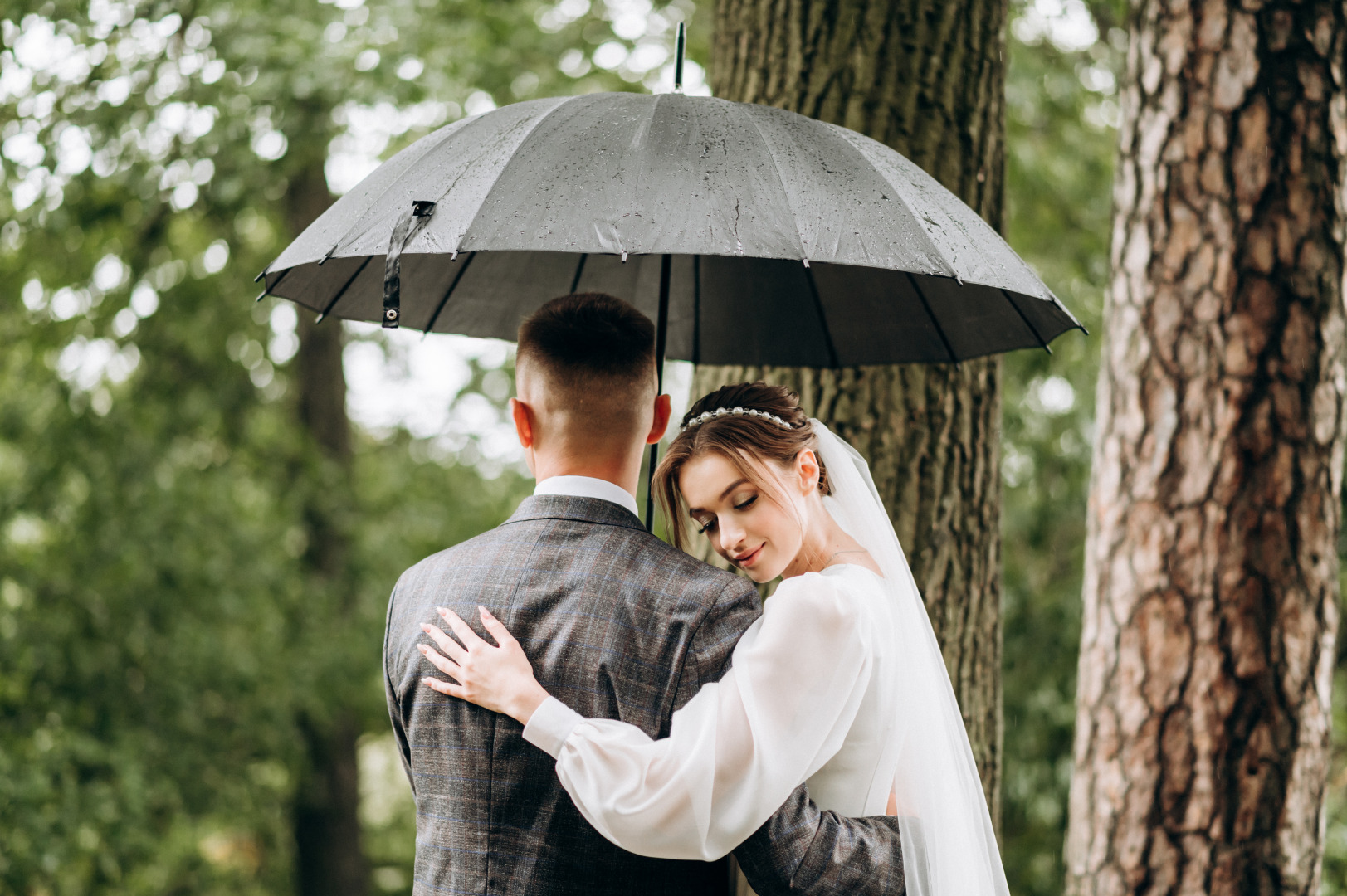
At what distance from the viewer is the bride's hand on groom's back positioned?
1.75 m

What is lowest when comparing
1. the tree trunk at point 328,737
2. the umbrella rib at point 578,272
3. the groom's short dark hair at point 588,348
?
the tree trunk at point 328,737

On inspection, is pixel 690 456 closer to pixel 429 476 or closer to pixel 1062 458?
pixel 1062 458

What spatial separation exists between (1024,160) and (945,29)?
133 inches

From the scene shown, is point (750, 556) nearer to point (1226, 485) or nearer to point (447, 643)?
point (447, 643)

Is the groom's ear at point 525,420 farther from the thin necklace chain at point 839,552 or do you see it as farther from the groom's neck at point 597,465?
the thin necklace chain at point 839,552

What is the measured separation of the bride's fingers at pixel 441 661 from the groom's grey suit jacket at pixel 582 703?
0.04 meters

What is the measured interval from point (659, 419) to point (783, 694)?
579mm

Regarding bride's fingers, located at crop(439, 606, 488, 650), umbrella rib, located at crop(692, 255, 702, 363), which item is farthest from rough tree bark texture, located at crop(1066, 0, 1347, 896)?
bride's fingers, located at crop(439, 606, 488, 650)

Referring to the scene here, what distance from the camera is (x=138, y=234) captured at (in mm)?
6887

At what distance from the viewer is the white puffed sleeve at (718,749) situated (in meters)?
1.67

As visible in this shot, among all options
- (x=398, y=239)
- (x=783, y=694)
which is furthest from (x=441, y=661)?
(x=398, y=239)

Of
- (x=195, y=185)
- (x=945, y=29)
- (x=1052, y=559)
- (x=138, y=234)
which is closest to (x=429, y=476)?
(x=138, y=234)

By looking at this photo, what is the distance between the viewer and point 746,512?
2104 mm

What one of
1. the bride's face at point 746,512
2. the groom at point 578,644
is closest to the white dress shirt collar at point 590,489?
the groom at point 578,644
